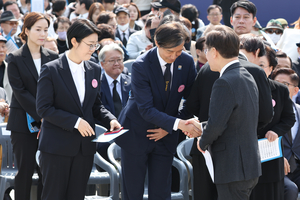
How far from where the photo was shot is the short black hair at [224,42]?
2.37 metres

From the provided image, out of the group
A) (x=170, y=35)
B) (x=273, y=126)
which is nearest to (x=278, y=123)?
(x=273, y=126)

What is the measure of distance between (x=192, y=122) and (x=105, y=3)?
6725 mm

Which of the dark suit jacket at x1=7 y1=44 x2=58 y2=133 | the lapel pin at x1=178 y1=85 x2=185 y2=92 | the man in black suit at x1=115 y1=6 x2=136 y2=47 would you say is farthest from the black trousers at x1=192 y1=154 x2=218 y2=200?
the man in black suit at x1=115 y1=6 x2=136 y2=47

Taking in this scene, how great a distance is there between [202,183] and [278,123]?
32.3 inches

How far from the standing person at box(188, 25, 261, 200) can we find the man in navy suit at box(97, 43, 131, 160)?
205cm

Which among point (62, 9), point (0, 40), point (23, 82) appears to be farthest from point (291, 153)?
point (62, 9)

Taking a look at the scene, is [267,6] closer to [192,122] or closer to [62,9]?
[62,9]

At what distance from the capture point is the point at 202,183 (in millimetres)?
3070

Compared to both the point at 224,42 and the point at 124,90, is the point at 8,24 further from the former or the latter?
the point at 224,42

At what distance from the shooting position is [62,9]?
9.29m

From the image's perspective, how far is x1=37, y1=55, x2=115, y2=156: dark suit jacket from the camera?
9.07ft

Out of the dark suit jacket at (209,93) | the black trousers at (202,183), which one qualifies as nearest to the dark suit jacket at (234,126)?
the dark suit jacket at (209,93)

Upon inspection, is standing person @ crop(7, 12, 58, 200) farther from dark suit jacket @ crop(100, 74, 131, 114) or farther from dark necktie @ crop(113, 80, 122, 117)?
dark necktie @ crop(113, 80, 122, 117)

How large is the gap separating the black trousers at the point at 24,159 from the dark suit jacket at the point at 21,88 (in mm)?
85
